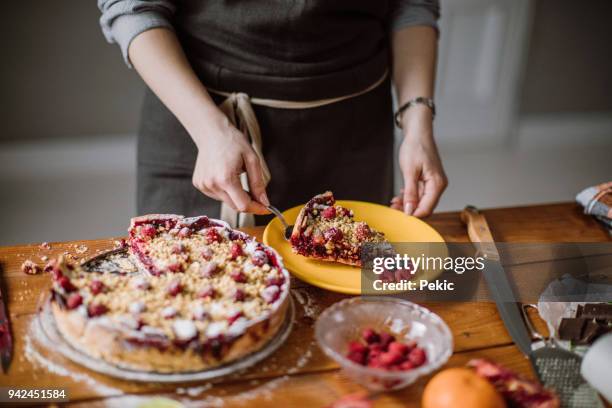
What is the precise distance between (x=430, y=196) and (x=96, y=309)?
0.81m

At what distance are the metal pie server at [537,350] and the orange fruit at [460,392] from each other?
0.46 ft

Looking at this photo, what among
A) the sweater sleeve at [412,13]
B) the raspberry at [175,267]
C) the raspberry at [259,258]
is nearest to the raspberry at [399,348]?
the raspberry at [259,258]

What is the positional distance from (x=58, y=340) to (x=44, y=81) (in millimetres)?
2510

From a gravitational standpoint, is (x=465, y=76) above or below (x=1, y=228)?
above

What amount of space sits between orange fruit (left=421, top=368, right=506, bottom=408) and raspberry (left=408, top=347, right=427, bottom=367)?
0.04 m

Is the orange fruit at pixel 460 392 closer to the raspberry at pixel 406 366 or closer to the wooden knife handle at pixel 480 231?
the raspberry at pixel 406 366

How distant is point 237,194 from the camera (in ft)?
3.90

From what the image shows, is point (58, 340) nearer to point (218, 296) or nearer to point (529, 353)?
point (218, 296)

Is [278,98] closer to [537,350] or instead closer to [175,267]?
[175,267]

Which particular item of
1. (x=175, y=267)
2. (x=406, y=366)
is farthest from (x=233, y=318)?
(x=406, y=366)

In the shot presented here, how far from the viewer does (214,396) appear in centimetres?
85

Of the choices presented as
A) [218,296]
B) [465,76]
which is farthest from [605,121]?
[218,296]

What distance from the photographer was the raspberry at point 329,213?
1.23 meters

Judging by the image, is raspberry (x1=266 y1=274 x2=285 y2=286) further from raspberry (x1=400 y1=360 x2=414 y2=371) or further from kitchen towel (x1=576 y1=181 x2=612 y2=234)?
kitchen towel (x1=576 y1=181 x2=612 y2=234)
